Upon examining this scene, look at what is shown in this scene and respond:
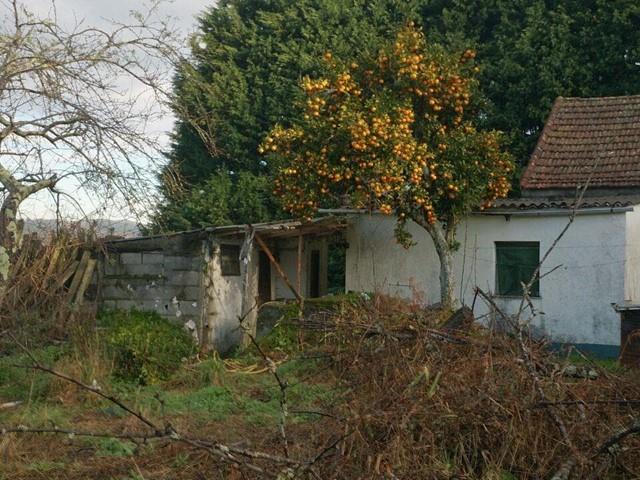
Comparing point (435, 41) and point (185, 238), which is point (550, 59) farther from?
point (185, 238)

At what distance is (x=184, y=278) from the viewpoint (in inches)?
575

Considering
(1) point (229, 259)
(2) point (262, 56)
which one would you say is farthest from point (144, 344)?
(2) point (262, 56)

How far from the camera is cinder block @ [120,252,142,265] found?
14.9 m

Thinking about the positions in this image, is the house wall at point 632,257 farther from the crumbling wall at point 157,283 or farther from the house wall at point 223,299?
the crumbling wall at point 157,283

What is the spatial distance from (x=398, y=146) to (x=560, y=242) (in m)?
4.05

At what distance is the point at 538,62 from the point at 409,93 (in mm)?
7414

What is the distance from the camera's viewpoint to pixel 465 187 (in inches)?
597

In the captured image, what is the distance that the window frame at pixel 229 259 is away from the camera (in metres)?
15.3

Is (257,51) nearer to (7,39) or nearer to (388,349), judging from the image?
(7,39)

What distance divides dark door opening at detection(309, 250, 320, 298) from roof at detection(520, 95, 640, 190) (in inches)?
209

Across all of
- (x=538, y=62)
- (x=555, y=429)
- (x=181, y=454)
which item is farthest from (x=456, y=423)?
(x=538, y=62)

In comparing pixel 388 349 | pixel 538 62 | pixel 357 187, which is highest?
pixel 538 62

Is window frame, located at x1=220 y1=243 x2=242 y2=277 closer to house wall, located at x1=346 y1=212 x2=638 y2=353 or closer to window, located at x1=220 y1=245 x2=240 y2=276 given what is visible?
window, located at x1=220 y1=245 x2=240 y2=276

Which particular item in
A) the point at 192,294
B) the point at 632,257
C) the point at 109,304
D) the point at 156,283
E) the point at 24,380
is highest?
the point at 632,257
